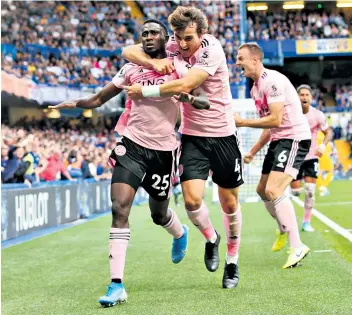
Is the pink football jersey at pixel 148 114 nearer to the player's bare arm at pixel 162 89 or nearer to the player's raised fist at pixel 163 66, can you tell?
the player's raised fist at pixel 163 66

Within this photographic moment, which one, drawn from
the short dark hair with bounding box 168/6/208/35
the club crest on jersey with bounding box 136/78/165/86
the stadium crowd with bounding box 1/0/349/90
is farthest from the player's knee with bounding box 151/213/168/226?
the stadium crowd with bounding box 1/0/349/90

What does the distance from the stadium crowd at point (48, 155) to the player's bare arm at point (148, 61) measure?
827 centimetres

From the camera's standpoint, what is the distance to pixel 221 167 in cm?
698

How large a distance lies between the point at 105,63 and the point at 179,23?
33.6m

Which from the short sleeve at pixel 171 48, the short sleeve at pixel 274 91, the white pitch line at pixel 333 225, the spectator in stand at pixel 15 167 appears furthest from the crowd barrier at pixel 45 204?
the short sleeve at pixel 171 48

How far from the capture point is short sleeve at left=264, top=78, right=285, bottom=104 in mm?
8125

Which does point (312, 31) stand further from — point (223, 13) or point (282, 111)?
point (282, 111)

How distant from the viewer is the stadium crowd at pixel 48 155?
15.1m

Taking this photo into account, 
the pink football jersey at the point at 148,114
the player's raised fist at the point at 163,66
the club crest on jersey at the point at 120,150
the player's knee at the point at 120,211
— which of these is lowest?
the player's knee at the point at 120,211

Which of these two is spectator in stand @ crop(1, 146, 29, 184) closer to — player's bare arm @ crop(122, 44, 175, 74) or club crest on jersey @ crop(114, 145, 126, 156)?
club crest on jersey @ crop(114, 145, 126, 156)

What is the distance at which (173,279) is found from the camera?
739cm

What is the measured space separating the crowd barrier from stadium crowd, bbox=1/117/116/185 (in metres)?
0.46

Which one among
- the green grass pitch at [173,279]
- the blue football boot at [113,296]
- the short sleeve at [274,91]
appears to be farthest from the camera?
the short sleeve at [274,91]

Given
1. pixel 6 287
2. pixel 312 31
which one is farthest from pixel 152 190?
pixel 312 31
